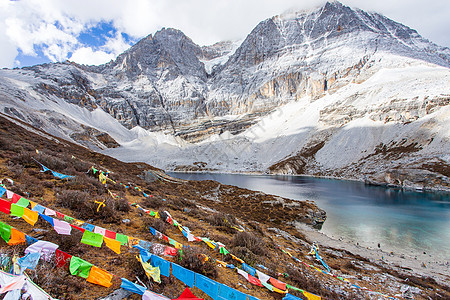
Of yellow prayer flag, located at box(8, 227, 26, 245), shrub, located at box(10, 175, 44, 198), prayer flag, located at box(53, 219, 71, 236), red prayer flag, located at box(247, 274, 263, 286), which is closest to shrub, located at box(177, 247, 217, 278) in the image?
red prayer flag, located at box(247, 274, 263, 286)

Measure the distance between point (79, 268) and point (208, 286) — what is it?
2115mm

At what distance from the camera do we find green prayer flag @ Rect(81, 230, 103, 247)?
404cm

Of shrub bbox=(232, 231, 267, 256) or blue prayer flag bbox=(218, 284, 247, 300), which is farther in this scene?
shrub bbox=(232, 231, 267, 256)

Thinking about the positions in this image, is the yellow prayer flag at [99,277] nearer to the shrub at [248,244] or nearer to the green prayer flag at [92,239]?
the green prayer flag at [92,239]

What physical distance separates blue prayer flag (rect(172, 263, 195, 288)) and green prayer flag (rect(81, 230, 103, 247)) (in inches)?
65.1

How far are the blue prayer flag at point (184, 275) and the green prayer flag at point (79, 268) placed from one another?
4.54 feet

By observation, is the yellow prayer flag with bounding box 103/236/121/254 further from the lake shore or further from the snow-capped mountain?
the snow-capped mountain

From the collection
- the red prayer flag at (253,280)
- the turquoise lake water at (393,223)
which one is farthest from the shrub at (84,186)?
the turquoise lake water at (393,223)

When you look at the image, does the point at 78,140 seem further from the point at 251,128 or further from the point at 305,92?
the point at 305,92

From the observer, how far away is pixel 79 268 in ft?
10.7

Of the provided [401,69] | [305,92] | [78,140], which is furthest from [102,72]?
[401,69]

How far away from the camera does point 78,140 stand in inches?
3184

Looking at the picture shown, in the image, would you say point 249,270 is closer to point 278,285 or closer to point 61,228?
point 278,285

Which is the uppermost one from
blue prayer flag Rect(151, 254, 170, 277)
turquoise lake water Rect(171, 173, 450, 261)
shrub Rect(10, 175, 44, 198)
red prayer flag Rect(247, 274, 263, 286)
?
shrub Rect(10, 175, 44, 198)
